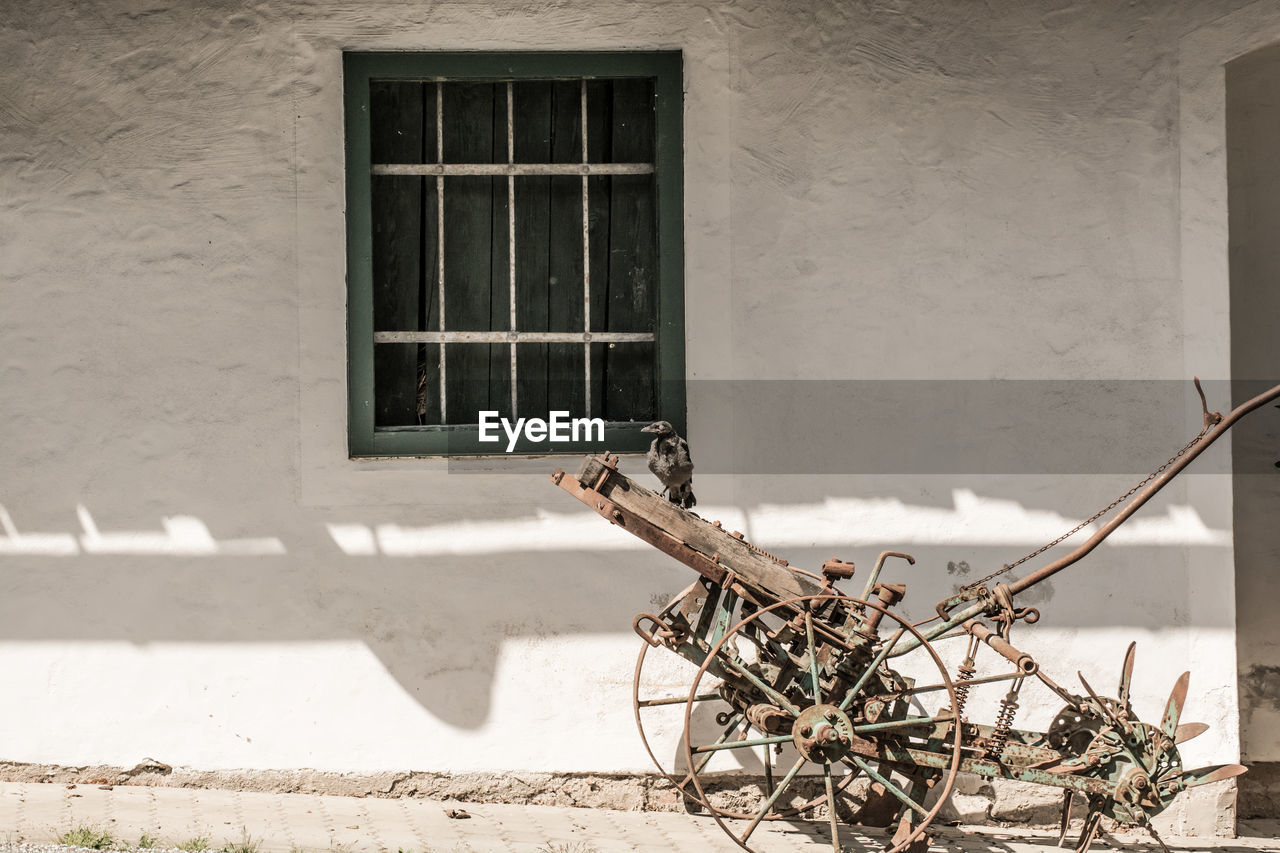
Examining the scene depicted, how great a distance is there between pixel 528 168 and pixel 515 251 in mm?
363

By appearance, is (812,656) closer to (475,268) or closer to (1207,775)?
(1207,775)

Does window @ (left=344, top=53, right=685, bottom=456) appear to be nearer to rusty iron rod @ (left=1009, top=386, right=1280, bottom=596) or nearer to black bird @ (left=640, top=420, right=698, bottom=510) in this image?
black bird @ (left=640, top=420, right=698, bottom=510)

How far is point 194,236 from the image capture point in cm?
481

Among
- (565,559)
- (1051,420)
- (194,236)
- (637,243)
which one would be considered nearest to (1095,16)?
(1051,420)

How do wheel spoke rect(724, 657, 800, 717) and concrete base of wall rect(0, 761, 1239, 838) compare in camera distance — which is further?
concrete base of wall rect(0, 761, 1239, 838)

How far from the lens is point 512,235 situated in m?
5.06

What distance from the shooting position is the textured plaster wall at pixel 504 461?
4.80m

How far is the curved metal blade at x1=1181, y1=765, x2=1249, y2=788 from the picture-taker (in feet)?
13.6

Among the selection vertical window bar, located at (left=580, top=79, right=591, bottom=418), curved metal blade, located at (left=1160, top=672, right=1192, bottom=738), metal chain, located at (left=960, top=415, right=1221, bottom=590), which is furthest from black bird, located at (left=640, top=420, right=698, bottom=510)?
curved metal blade, located at (left=1160, top=672, right=1192, bottom=738)

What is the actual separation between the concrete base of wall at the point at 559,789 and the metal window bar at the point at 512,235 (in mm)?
1547

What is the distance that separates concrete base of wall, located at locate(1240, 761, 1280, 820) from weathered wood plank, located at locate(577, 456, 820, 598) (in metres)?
3.18

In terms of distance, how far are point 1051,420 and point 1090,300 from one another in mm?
536

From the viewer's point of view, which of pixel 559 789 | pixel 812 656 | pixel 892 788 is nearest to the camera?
pixel 812 656

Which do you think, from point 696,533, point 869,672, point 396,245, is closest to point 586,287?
point 396,245
